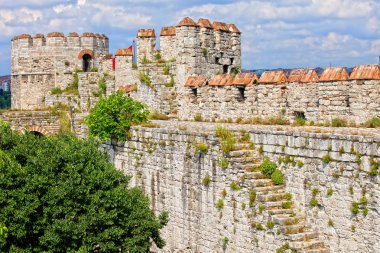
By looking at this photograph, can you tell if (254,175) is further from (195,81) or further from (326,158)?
(195,81)

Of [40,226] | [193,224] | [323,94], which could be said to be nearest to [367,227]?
[323,94]

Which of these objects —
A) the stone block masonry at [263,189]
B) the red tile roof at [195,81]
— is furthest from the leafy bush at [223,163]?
the red tile roof at [195,81]

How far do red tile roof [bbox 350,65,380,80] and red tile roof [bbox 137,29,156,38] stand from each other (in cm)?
1145

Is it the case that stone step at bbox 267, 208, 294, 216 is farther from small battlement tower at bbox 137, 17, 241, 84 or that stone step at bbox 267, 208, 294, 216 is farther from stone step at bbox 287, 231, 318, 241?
small battlement tower at bbox 137, 17, 241, 84

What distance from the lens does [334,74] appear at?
1551 centimetres

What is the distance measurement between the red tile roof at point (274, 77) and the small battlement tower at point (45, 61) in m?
19.4

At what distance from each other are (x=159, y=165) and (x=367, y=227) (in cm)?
726

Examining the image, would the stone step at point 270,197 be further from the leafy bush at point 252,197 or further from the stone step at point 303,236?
the stone step at point 303,236

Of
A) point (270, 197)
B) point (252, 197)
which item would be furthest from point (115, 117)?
point (270, 197)

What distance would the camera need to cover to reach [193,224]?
1695 centimetres

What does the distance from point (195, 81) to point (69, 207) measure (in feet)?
21.3

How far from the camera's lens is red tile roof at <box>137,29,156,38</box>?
2538 cm

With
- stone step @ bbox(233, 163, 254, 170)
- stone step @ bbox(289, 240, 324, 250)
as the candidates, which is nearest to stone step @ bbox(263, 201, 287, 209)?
stone step @ bbox(289, 240, 324, 250)

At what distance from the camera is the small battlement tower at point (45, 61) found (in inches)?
1401
